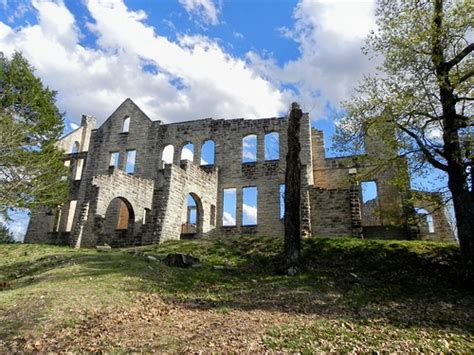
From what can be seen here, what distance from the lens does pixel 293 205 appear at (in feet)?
39.2

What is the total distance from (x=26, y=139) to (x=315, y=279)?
1609cm

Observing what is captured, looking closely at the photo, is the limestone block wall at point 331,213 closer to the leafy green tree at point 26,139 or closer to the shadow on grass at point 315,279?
the shadow on grass at point 315,279

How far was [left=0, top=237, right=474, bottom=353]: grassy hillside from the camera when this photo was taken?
609 cm

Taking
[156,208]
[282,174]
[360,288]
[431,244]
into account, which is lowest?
[360,288]

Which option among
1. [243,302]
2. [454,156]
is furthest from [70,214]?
[454,156]

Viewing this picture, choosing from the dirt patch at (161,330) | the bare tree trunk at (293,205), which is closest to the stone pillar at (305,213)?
the bare tree trunk at (293,205)

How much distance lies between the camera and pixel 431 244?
13.6 m

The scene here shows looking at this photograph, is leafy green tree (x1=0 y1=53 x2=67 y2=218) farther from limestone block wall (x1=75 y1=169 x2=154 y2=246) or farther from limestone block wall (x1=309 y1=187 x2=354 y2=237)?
limestone block wall (x1=309 y1=187 x2=354 y2=237)

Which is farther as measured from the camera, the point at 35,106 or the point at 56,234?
the point at 56,234

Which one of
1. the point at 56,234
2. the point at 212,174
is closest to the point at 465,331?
the point at 212,174

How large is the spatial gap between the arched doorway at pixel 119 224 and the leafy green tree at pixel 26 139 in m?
3.49

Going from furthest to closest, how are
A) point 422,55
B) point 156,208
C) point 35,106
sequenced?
1. point 35,106
2. point 156,208
3. point 422,55

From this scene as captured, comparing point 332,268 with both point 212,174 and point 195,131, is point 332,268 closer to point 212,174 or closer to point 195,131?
point 212,174

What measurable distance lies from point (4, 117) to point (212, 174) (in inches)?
439
